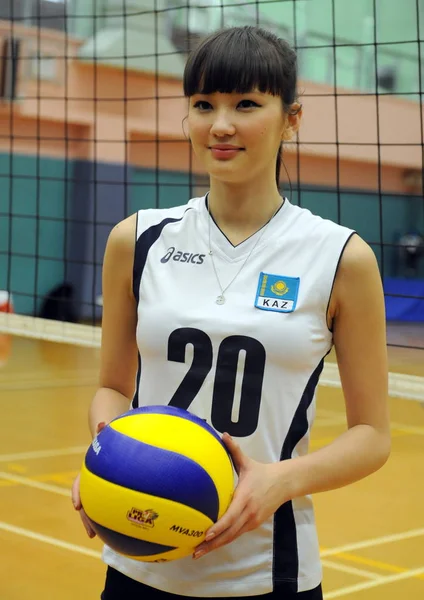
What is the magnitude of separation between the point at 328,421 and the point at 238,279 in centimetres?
431

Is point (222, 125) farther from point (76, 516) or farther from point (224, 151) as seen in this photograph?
point (76, 516)

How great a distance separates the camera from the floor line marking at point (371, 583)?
2.92 m

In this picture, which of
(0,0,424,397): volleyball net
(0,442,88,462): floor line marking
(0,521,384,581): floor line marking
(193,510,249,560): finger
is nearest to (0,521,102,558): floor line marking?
(0,521,384,581): floor line marking

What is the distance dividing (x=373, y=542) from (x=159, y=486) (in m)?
2.38

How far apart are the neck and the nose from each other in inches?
4.5

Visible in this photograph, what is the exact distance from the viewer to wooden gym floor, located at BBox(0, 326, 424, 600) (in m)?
3.00

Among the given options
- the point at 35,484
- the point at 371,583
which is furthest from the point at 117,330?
the point at 35,484

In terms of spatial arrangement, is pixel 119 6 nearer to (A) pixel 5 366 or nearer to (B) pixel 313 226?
(A) pixel 5 366

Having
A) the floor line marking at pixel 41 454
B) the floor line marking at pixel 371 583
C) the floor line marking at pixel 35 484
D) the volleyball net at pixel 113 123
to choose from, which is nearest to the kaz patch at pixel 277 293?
the floor line marking at pixel 371 583

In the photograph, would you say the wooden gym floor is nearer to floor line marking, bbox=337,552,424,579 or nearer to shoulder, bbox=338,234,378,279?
floor line marking, bbox=337,552,424,579

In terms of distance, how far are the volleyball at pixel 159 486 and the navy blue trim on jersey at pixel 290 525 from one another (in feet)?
0.37

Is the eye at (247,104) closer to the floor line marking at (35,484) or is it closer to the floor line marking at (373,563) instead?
the floor line marking at (373,563)

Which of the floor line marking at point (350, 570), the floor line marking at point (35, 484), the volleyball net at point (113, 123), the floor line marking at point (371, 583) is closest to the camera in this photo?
the floor line marking at point (371, 583)

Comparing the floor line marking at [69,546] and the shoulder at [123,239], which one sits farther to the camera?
the floor line marking at [69,546]
